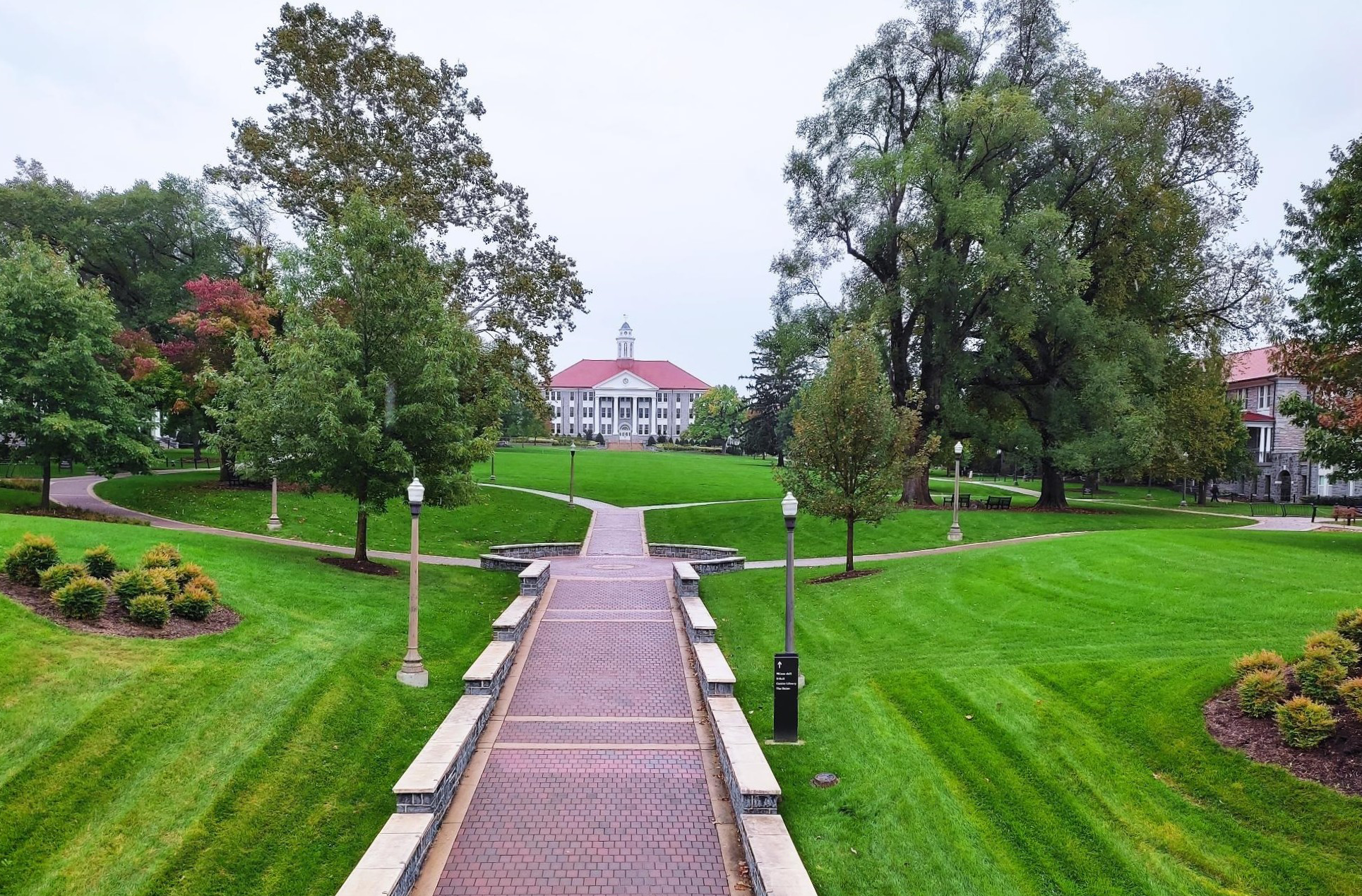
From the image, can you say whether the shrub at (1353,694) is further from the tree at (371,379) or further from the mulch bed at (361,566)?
the mulch bed at (361,566)

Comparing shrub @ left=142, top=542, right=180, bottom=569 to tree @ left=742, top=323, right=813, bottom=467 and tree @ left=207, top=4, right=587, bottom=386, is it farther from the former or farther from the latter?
tree @ left=742, top=323, right=813, bottom=467

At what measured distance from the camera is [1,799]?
7227mm

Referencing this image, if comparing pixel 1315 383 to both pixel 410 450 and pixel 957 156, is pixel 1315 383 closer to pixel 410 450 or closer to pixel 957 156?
pixel 957 156

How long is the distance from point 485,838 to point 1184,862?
22.2 ft

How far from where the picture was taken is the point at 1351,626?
940 centimetres

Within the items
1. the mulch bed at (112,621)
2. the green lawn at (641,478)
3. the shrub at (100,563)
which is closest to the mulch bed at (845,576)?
the mulch bed at (112,621)

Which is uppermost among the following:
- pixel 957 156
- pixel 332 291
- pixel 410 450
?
pixel 957 156

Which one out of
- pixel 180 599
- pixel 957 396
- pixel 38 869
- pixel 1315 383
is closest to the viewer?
pixel 38 869

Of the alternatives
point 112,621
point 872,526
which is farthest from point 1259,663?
point 872,526

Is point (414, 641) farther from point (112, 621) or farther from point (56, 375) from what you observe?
point (56, 375)

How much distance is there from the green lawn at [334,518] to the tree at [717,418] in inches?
2562

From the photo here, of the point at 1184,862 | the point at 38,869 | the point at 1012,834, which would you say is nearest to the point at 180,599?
Answer: the point at 38,869

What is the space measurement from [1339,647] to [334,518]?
26.4 meters

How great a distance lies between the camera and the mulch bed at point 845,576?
1947cm
